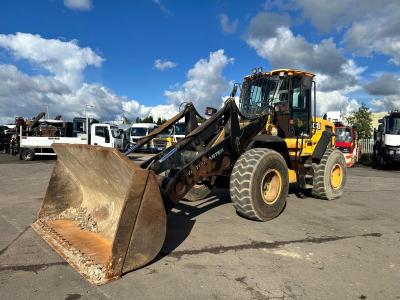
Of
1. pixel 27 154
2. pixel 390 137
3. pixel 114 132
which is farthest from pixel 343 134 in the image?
pixel 27 154

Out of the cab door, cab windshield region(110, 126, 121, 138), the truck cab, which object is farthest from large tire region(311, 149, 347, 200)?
cab windshield region(110, 126, 121, 138)

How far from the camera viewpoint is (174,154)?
20.2 ft

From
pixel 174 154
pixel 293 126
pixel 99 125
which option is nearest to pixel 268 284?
pixel 174 154

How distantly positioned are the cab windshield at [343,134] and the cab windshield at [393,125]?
2.03m

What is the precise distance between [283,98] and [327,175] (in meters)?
2.17

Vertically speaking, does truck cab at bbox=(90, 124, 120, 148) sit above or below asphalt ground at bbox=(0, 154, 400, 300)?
above

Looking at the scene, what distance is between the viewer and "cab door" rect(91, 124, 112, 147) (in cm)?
2569

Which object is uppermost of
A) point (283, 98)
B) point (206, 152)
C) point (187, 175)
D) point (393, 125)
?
point (393, 125)

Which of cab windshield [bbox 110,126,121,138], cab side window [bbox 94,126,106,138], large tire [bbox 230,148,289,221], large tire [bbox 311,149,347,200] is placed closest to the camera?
large tire [bbox 230,148,289,221]

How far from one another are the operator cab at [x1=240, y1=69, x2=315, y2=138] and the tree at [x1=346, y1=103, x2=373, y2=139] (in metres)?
27.9

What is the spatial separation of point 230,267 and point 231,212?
3.00 metres

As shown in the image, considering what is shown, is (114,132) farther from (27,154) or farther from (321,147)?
(321,147)

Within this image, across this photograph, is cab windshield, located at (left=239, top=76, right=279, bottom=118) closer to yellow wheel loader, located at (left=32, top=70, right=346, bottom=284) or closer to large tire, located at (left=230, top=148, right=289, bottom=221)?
yellow wheel loader, located at (left=32, top=70, right=346, bottom=284)

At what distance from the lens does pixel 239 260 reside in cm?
500
